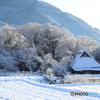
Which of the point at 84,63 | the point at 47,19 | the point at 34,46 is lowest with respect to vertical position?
the point at 84,63

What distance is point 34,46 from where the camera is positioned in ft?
113

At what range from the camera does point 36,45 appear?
3550cm

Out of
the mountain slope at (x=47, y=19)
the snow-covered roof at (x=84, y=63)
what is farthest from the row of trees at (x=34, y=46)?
the mountain slope at (x=47, y=19)

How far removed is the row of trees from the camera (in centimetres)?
2983

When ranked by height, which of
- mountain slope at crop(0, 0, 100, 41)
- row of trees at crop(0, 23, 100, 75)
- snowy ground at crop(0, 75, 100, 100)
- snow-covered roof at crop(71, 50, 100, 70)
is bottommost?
snowy ground at crop(0, 75, 100, 100)

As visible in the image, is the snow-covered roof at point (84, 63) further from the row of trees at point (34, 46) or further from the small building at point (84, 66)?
the row of trees at point (34, 46)

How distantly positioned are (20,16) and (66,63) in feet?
255

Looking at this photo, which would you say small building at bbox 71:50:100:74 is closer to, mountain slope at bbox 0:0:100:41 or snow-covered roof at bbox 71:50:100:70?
snow-covered roof at bbox 71:50:100:70

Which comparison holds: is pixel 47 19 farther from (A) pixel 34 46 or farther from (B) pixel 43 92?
(B) pixel 43 92

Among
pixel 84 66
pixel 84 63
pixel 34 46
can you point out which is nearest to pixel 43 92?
pixel 84 66

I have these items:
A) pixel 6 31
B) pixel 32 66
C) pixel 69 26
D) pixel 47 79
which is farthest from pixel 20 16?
pixel 47 79

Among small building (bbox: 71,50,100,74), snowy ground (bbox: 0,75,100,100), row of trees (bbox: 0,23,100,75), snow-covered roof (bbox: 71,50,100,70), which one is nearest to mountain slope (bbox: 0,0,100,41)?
row of trees (bbox: 0,23,100,75)

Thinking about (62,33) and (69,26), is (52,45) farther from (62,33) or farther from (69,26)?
(69,26)

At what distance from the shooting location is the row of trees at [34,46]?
29.8 metres
